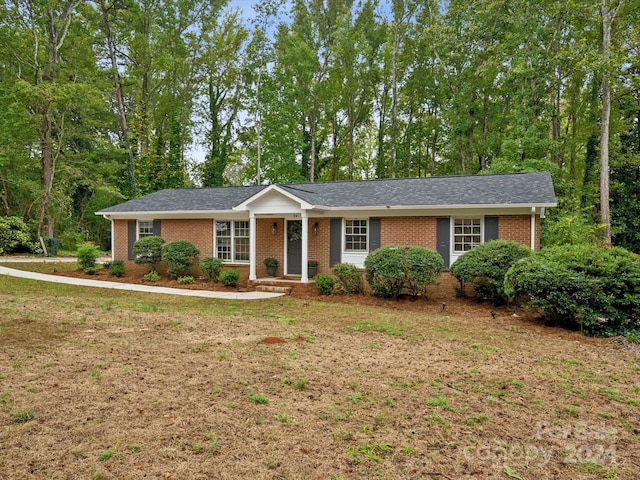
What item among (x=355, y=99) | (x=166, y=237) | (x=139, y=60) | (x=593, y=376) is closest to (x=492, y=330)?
(x=593, y=376)

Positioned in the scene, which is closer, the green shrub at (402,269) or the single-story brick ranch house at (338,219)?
the green shrub at (402,269)

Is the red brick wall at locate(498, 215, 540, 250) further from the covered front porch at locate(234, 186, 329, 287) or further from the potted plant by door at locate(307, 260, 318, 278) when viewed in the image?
the potted plant by door at locate(307, 260, 318, 278)

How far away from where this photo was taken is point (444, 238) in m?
12.8

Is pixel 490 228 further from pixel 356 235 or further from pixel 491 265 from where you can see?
pixel 356 235

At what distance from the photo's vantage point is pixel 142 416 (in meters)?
3.99

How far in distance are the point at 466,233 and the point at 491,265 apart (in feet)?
7.32

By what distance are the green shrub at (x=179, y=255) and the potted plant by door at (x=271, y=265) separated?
8.47ft

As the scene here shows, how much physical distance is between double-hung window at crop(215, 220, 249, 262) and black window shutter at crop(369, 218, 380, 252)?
472 cm

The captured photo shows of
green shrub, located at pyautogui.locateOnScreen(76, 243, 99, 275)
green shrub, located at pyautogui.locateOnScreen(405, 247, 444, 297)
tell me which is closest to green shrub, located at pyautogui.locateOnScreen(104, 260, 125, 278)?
green shrub, located at pyautogui.locateOnScreen(76, 243, 99, 275)

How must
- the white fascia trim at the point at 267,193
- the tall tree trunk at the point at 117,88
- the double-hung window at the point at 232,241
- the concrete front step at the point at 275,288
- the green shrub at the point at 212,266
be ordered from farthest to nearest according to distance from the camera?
the tall tree trunk at the point at 117,88
the double-hung window at the point at 232,241
the green shrub at the point at 212,266
the concrete front step at the point at 275,288
the white fascia trim at the point at 267,193

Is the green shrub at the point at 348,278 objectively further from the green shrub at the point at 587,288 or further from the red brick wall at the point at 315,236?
the green shrub at the point at 587,288

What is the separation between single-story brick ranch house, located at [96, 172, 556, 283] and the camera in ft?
40.4

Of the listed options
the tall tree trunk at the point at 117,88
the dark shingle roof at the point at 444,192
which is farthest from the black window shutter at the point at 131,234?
the tall tree trunk at the point at 117,88

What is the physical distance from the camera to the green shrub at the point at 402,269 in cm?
1126
